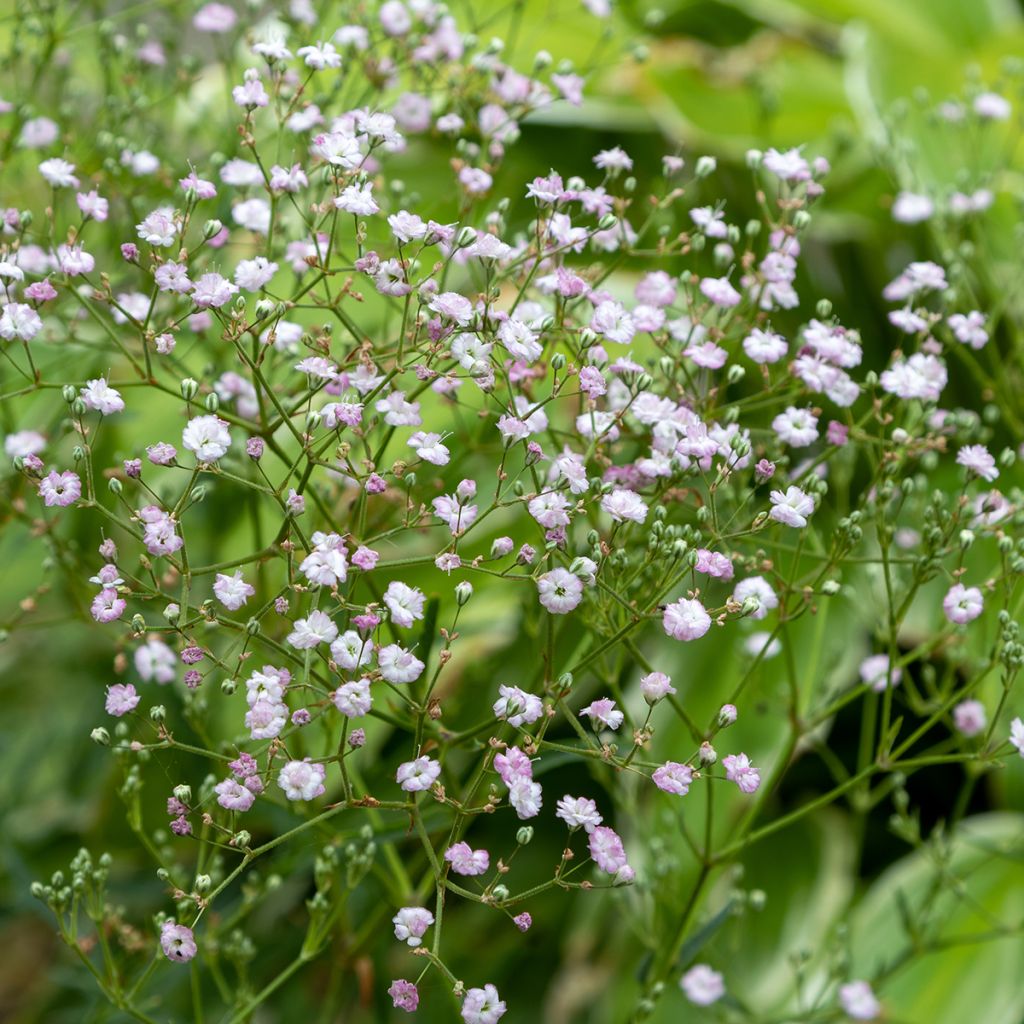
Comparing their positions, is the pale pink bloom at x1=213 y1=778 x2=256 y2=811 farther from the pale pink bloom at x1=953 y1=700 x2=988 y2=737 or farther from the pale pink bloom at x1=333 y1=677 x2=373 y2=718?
the pale pink bloom at x1=953 y1=700 x2=988 y2=737

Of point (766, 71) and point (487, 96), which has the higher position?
point (487, 96)

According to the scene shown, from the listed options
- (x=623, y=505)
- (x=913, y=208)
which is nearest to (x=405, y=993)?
(x=623, y=505)

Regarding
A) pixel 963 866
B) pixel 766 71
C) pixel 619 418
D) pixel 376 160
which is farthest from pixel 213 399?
pixel 766 71

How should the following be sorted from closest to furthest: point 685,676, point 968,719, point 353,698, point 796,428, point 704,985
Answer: point 353,698 < point 796,428 < point 704,985 < point 968,719 < point 685,676

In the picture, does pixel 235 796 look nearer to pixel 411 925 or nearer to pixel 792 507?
pixel 411 925

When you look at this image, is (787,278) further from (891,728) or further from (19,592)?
(19,592)

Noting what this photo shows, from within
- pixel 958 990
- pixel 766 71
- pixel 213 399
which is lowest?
pixel 958 990

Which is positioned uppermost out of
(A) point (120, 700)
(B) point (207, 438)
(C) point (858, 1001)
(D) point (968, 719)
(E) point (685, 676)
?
(B) point (207, 438)
